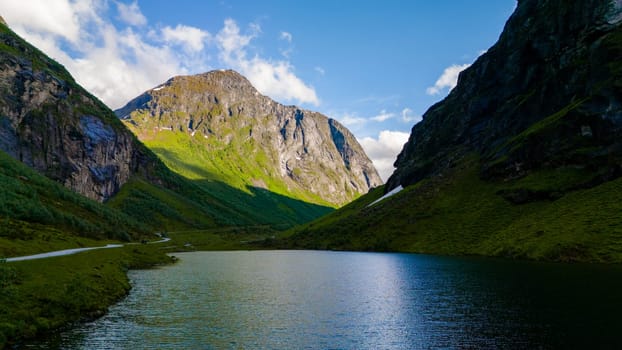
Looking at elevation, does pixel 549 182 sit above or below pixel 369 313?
above

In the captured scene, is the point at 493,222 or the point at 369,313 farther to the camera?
the point at 493,222

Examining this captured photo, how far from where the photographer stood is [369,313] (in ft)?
155

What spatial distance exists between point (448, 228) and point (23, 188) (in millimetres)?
146835

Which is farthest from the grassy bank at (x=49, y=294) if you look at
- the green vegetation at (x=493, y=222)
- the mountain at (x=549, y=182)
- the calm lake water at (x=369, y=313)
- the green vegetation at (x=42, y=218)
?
the mountain at (x=549, y=182)

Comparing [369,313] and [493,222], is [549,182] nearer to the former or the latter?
[493,222]

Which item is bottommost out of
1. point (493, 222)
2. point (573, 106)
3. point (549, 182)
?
point (493, 222)

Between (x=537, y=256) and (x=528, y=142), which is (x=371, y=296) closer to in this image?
(x=537, y=256)

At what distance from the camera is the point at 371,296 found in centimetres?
5825

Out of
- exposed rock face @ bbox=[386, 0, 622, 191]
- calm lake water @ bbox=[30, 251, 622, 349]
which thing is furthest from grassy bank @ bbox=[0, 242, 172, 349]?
exposed rock face @ bbox=[386, 0, 622, 191]

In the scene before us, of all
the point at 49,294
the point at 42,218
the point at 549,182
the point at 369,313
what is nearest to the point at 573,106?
the point at 549,182

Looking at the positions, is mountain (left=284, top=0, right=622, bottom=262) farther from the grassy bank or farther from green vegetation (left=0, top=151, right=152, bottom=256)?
the grassy bank

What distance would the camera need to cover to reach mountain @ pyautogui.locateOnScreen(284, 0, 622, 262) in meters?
109

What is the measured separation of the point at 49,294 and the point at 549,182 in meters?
147

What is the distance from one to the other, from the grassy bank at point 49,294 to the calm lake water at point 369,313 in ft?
6.83
